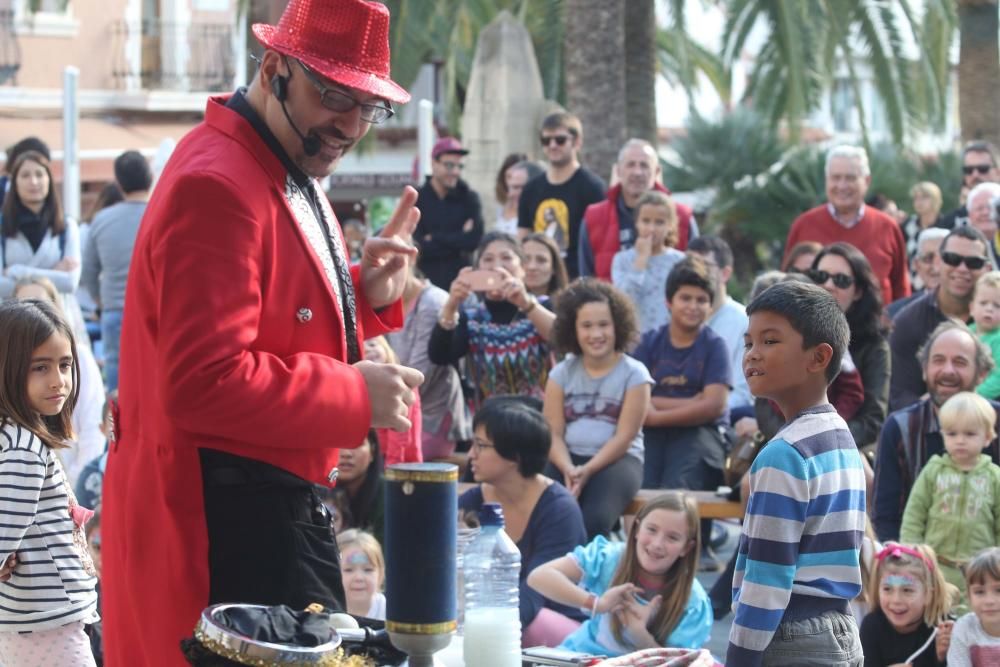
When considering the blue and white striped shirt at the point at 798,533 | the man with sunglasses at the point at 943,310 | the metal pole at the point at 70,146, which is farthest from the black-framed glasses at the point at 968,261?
the metal pole at the point at 70,146

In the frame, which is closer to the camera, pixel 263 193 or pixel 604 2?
pixel 263 193

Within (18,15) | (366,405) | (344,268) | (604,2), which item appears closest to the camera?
(366,405)

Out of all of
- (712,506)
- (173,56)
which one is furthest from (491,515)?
(173,56)

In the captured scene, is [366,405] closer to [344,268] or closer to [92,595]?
[344,268]

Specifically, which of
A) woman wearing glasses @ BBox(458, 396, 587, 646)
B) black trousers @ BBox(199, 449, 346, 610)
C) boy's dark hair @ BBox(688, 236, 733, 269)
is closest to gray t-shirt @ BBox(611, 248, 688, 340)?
boy's dark hair @ BBox(688, 236, 733, 269)

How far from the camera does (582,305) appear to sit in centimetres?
762

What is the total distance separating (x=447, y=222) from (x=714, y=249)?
7.38 feet

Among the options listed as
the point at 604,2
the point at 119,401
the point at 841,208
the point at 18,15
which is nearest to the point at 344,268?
the point at 119,401

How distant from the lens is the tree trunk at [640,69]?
15.7 metres

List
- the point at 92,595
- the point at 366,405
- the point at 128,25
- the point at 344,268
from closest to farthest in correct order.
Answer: the point at 366,405 → the point at 344,268 → the point at 92,595 → the point at 128,25

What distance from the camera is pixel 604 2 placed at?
13.8 meters

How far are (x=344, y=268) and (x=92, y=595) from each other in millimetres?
1640

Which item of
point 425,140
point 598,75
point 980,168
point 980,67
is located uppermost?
point 980,67

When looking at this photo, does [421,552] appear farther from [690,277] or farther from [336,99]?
[690,277]
